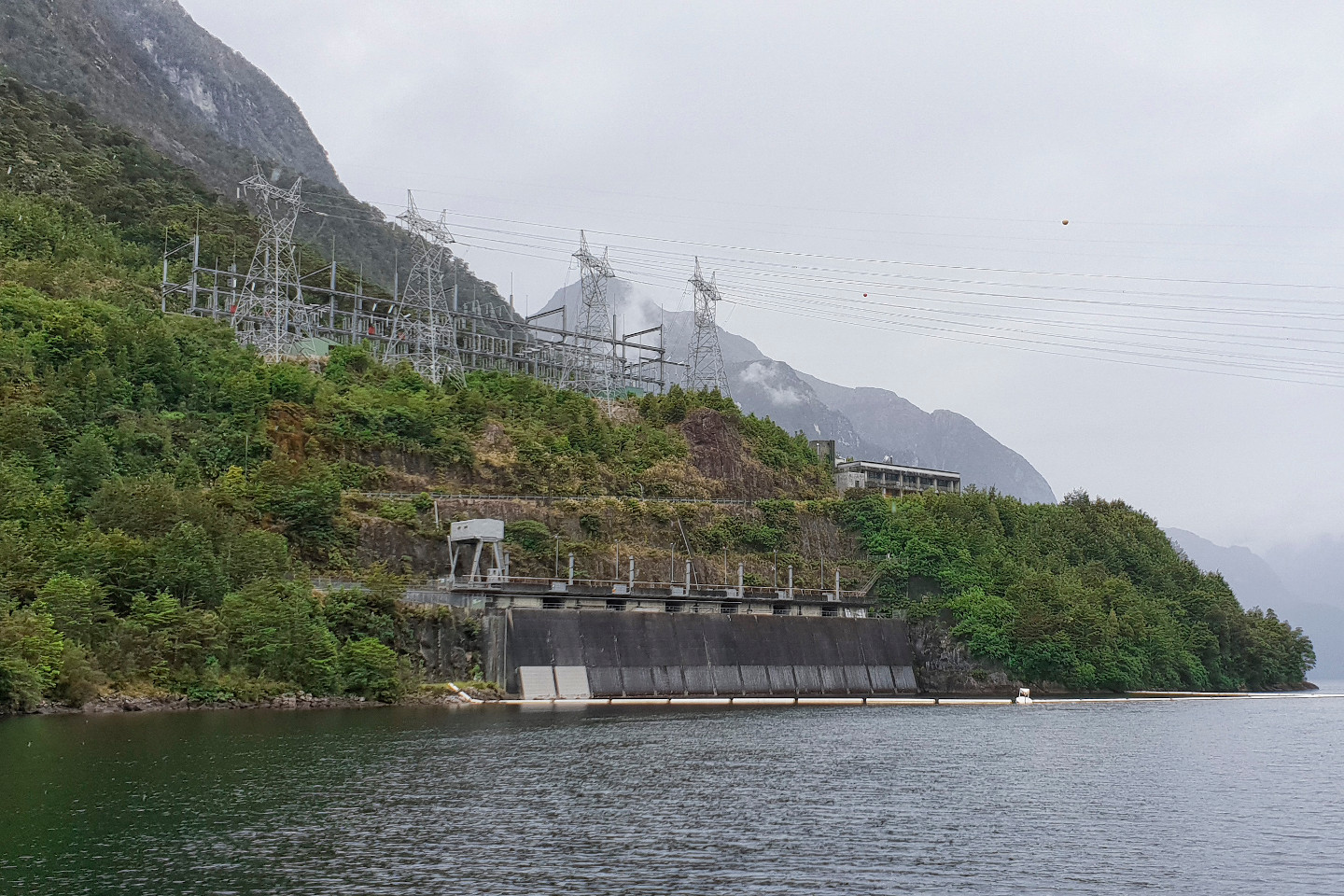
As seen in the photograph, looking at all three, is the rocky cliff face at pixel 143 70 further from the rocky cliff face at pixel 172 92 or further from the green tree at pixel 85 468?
the green tree at pixel 85 468

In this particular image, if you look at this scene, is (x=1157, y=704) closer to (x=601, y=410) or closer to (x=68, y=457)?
(x=601, y=410)

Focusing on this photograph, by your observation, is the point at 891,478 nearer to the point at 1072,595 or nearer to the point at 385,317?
the point at 1072,595

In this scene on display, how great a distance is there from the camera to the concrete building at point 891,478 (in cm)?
12269

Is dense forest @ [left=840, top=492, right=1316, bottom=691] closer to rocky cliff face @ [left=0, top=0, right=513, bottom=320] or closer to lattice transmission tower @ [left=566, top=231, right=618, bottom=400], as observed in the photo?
lattice transmission tower @ [left=566, top=231, right=618, bottom=400]

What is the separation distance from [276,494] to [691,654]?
28.5 m

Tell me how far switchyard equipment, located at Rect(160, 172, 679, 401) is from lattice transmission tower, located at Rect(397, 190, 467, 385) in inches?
5.5

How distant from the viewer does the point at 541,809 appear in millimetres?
31672

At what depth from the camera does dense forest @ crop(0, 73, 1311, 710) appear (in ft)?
187

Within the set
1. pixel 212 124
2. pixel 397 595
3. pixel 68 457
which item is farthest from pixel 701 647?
pixel 212 124

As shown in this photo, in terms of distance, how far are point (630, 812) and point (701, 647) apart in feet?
153

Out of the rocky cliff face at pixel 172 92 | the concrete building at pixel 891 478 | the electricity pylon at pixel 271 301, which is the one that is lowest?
the concrete building at pixel 891 478

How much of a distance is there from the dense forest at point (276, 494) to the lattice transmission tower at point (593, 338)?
866 cm

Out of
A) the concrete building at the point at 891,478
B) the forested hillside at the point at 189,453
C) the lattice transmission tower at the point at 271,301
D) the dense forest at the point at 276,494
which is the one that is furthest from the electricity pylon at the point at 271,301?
the concrete building at the point at 891,478

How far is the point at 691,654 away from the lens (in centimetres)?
7744
